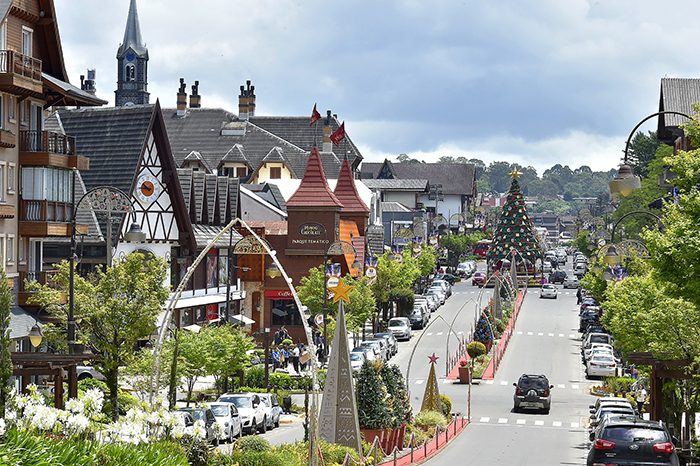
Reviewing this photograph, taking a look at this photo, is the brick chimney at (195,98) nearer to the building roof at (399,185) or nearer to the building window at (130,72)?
the building window at (130,72)

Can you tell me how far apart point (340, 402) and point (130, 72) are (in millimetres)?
104828

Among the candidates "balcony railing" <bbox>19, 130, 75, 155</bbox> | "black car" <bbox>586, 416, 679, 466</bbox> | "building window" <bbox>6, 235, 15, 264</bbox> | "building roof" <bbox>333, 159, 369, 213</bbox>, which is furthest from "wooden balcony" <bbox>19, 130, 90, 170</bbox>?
"building roof" <bbox>333, 159, 369, 213</bbox>

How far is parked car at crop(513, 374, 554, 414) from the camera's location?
136ft

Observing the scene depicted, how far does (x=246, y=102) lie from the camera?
383 ft

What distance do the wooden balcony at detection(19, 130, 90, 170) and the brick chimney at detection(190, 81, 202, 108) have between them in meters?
82.7

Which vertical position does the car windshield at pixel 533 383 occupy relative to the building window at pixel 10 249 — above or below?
below

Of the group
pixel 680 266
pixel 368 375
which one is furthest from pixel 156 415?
pixel 368 375

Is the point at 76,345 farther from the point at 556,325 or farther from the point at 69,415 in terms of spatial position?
the point at 556,325

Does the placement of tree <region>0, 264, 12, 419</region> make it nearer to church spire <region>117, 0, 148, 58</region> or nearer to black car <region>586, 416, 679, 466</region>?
black car <region>586, 416, 679, 466</region>

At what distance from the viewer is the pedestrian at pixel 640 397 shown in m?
35.4

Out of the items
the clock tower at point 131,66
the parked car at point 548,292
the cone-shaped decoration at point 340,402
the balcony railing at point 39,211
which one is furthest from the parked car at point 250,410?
the clock tower at point 131,66

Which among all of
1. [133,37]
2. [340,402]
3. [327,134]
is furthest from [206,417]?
[133,37]

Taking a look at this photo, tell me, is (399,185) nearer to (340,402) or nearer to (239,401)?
(239,401)

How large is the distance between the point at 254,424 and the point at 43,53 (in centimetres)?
1610
